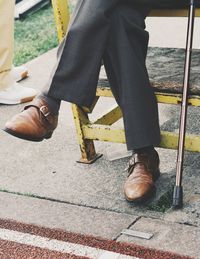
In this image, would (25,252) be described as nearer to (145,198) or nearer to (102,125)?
(145,198)

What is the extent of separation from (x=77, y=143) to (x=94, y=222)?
1098 mm

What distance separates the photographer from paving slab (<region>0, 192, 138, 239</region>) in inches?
126

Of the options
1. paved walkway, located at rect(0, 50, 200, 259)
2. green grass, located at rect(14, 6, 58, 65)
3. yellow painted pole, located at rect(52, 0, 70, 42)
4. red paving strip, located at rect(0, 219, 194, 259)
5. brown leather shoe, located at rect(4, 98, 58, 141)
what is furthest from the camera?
green grass, located at rect(14, 6, 58, 65)

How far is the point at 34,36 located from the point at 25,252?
14.3 feet

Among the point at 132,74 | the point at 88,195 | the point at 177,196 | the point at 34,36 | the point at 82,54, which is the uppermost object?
the point at 82,54

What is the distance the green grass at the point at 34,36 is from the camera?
21.5ft

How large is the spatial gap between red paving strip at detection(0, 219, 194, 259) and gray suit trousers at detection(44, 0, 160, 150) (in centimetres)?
56

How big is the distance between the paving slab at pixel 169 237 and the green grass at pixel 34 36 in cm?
339

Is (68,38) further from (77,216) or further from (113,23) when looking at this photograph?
(77,216)

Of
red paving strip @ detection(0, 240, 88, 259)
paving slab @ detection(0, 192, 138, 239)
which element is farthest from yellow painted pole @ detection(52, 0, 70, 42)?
red paving strip @ detection(0, 240, 88, 259)

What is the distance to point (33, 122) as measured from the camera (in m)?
3.45

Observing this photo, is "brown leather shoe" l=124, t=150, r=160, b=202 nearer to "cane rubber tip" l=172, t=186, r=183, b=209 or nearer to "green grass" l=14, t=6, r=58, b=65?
"cane rubber tip" l=172, t=186, r=183, b=209

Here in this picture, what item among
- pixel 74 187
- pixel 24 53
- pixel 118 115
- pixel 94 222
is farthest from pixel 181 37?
pixel 94 222

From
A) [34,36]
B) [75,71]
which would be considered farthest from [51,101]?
[34,36]
